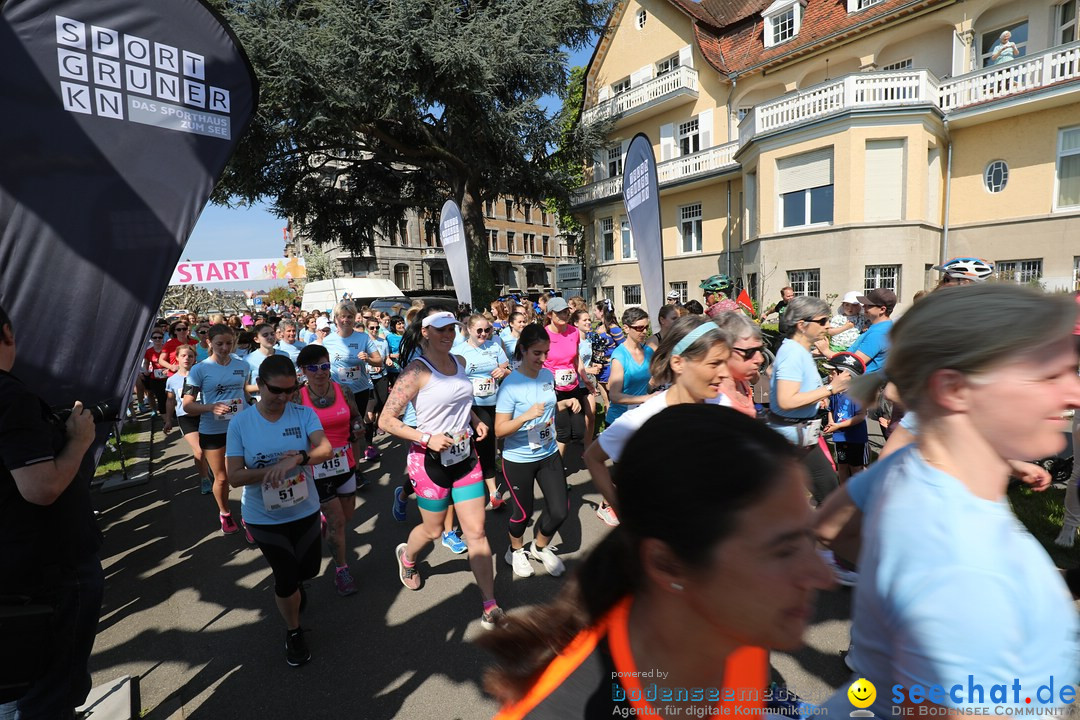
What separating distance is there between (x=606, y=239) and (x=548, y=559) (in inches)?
924

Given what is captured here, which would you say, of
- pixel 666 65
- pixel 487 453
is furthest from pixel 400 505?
pixel 666 65

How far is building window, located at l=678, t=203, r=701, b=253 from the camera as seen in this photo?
23000 millimetres

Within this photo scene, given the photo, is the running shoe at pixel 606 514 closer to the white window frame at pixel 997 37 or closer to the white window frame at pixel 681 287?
the white window frame at pixel 997 37

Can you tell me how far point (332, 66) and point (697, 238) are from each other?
51.1 feet

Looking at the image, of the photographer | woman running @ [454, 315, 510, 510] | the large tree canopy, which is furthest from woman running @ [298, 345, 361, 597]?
the large tree canopy

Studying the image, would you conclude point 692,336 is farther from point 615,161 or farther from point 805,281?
point 615,161

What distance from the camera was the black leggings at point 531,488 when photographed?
159 inches

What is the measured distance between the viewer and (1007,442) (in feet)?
3.76

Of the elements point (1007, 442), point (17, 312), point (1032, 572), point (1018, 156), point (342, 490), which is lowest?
point (342, 490)

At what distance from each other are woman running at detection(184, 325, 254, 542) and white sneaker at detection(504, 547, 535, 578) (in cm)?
302

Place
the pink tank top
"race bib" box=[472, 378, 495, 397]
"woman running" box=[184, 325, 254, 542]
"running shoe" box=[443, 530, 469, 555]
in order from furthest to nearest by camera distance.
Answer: "race bib" box=[472, 378, 495, 397] < "woman running" box=[184, 325, 254, 542] < "running shoe" box=[443, 530, 469, 555] < the pink tank top

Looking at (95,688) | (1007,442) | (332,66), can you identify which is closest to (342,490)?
(95,688)

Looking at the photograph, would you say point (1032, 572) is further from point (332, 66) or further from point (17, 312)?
point (332, 66)

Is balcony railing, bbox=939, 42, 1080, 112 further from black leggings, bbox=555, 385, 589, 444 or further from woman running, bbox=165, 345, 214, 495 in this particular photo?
woman running, bbox=165, 345, 214, 495
